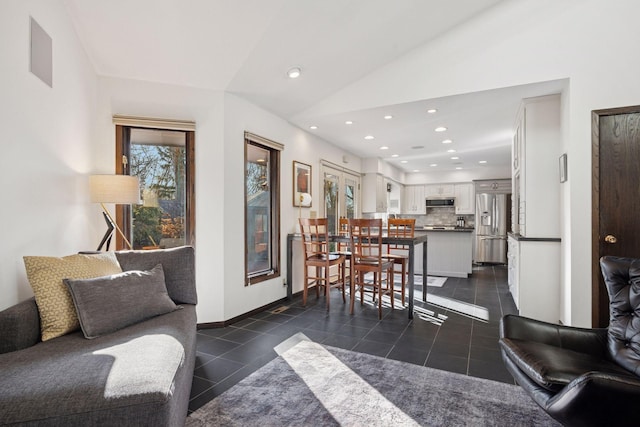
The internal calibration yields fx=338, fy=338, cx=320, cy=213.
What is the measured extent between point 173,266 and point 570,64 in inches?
150

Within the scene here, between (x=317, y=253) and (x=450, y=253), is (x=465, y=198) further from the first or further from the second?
(x=317, y=253)

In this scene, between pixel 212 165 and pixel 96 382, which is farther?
pixel 212 165

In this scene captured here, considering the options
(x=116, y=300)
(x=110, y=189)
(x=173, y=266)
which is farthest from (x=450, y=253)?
(x=116, y=300)

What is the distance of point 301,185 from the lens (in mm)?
4980

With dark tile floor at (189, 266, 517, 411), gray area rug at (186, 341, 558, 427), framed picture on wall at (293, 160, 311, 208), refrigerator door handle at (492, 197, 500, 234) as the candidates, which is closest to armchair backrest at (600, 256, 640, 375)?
gray area rug at (186, 341, 558, 427)

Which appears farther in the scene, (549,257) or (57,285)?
(549,257)

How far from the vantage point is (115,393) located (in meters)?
1.23

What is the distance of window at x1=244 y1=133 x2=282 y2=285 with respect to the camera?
4031 millimetres

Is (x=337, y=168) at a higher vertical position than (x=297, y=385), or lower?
higher

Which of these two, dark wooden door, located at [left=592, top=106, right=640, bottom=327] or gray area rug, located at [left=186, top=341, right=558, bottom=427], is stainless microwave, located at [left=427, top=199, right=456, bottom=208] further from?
gray area rug, located at [left=186, top=341, right=558, bottom=427]

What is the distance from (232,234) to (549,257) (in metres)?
3.38

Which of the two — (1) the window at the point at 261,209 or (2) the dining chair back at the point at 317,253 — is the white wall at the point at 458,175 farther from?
(1) the window at the point at 261,209

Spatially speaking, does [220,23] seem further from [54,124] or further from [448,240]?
[448,240]

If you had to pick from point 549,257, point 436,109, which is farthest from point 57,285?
point 549,257
